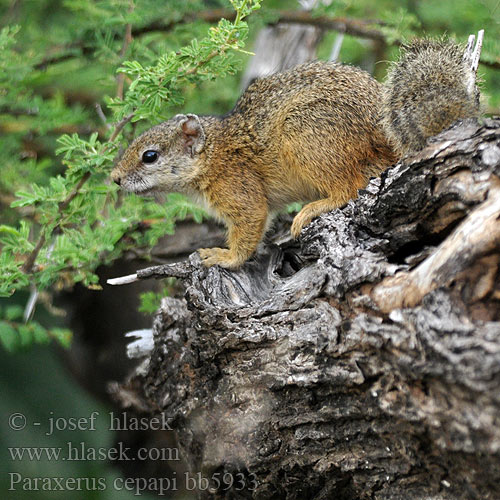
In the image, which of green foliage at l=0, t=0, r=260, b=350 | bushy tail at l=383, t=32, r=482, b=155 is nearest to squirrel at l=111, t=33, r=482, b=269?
bushy tail at l=383, t=32, r=482, b=155

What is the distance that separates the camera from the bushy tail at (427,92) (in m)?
2.35

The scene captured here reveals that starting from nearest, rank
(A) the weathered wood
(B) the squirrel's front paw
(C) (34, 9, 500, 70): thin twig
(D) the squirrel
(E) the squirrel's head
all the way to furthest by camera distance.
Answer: (A) the weathered wood
(D) the squirrel
(B) the squirrel's front paw
(E) the squirrel's head
(C) (34, 9, 500, 70): thin twig

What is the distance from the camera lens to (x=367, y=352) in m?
1.98

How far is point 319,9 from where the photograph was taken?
3.91 m

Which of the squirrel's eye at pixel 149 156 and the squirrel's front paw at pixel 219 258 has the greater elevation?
the squirrel's eye at pixel 149 156

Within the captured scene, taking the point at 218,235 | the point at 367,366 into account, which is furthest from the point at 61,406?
the point at 367,366

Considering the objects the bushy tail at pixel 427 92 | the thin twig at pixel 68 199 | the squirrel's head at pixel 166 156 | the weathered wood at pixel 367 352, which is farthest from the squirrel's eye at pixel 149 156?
the bushy tail at pixel 427 92

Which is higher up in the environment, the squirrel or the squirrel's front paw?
the squirrel

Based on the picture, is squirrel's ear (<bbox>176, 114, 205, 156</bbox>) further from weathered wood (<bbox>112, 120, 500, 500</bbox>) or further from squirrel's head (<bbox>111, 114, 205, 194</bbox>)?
weathered wood (<bbox>112, 120, 500, 500</bbox>)

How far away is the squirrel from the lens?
2520 millimetres

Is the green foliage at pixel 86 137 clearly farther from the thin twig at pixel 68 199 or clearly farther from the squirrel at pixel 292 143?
the squirrel at pixel 292 143

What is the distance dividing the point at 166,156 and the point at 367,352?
183 cm

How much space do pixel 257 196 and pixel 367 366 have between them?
1404mm

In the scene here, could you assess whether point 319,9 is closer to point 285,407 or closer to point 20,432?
point 285,407
